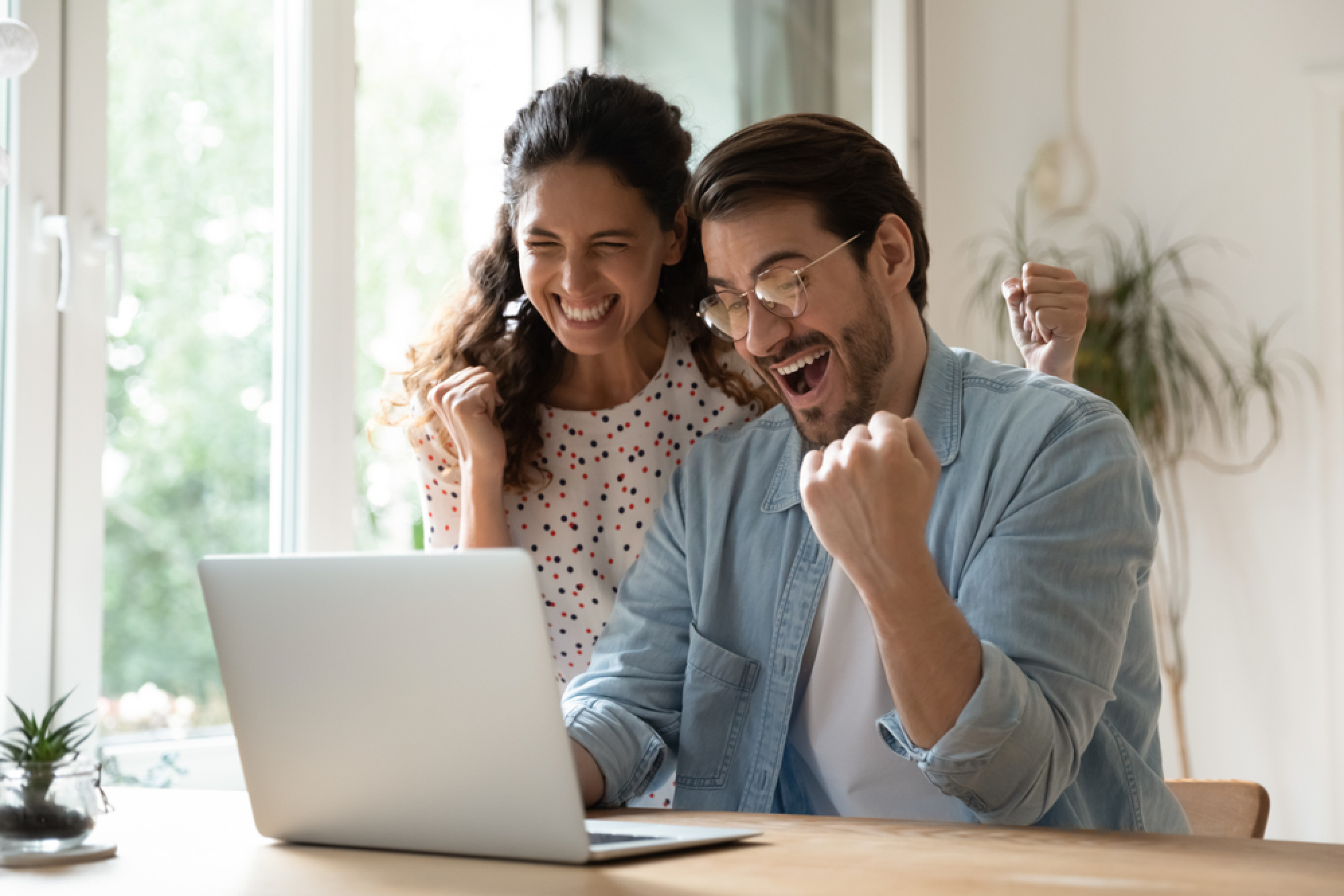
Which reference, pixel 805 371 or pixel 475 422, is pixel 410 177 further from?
pixel 805 371

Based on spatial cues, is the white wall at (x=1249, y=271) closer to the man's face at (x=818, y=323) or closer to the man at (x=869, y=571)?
the man at (x=869, y=571)

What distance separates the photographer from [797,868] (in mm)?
868

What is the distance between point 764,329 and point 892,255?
194 millimetres

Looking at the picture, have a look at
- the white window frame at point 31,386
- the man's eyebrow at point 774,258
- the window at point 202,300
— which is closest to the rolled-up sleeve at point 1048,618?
the man's eyebrow at point 774,258

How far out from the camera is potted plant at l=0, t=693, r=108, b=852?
39.0 inches

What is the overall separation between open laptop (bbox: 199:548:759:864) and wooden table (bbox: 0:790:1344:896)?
1.0 inches

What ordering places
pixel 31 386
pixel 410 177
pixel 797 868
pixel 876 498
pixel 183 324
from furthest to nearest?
1. pixel 410 177
2. pixel 183 324
3. pixel 31 386
4. pixel 876 498
5. pixel 797 868

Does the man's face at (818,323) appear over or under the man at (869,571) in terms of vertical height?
over

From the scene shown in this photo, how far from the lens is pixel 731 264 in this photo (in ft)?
4.89

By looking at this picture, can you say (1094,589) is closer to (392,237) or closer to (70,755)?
(70,755)

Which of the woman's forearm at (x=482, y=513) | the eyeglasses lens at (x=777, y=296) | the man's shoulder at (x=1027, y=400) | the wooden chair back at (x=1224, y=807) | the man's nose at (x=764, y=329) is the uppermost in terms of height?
the eyeglasses lens at (x=777, y=296)

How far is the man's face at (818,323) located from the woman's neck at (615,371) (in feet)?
1.49

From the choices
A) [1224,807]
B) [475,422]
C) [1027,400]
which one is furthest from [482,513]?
[1224,807]

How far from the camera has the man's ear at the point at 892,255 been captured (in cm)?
151
